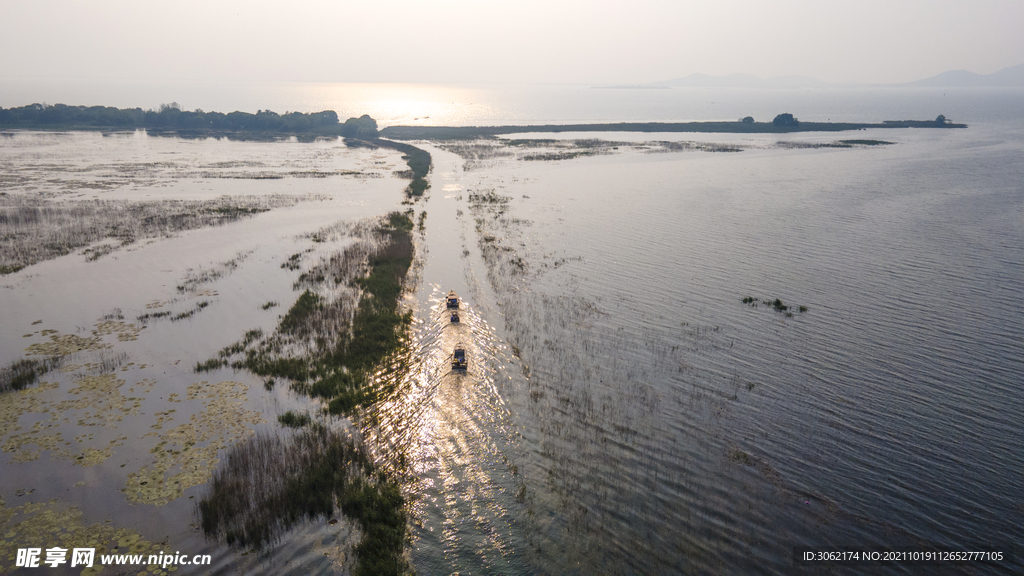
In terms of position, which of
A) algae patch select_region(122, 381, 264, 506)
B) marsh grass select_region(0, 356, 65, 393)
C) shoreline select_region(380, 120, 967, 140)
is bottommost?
algae patch select_region(122, 381, 264, 506)

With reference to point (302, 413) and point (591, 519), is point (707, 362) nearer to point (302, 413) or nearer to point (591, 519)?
point (591, 519)

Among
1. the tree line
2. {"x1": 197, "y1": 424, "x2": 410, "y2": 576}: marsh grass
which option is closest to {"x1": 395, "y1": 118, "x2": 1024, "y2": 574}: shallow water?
{"x1": 197, "y1": 424, "x2": 410, "y2": 576}: marsh grass

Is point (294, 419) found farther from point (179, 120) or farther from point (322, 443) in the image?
point (179, 120)

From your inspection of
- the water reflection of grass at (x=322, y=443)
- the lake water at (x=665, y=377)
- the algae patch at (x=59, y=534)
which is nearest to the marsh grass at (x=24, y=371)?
the lake water at (x=665, y=377)

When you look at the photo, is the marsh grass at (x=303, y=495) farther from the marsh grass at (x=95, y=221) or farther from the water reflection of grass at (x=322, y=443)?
the marsh grass at (x=95, y=221)

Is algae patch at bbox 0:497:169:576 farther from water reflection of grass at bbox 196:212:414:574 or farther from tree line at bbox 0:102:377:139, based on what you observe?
tree line at bbox 0:102:377:139
